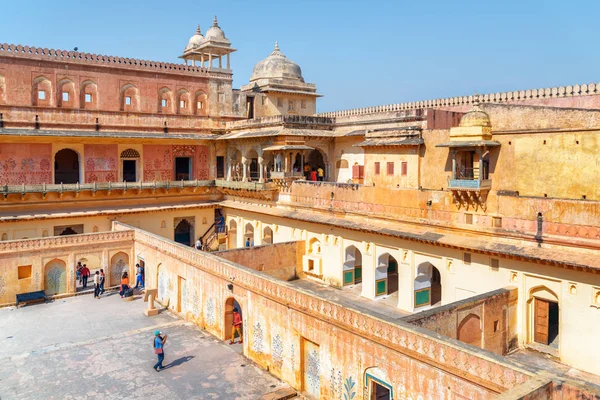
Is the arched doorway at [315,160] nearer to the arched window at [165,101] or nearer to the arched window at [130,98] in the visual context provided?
the arched window at [165,101]

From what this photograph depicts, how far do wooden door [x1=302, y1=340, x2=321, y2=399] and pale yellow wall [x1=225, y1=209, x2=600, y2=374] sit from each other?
5.26 m

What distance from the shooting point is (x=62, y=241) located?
54.9 feet

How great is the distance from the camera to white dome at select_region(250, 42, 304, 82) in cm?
2761

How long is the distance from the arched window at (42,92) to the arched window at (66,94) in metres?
0.34

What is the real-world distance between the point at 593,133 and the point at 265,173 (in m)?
12.8

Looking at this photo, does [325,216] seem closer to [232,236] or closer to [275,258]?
[275,258]

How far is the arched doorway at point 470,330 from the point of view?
9.94 metres

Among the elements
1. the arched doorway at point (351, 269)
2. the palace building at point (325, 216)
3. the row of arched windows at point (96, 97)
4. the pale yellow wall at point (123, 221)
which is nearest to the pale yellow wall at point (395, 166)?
the palace building at point (325, 216)

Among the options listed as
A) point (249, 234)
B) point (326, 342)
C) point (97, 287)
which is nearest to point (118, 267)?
point (97, 287)

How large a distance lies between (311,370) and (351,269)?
799cm

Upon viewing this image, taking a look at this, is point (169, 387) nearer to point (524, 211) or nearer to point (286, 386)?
point (286, 386)

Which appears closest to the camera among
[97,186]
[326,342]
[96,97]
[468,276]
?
[326,342]

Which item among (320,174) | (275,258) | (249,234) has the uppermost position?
(320,174)

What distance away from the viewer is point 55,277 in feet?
54.4
